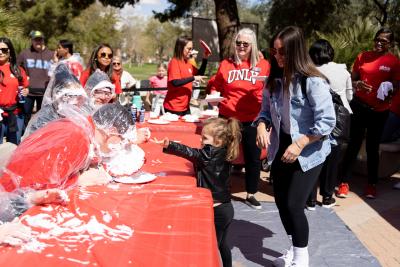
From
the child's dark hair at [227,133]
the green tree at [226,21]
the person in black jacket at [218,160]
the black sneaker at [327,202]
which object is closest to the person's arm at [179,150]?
the person in black jacket at [218,160]

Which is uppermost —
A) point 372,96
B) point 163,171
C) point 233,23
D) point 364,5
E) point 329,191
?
point 364,5

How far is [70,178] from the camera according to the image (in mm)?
2201

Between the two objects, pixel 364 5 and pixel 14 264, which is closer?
pixel 14 264

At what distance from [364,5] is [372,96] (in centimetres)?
2064

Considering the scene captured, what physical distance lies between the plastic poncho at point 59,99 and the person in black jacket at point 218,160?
593mm

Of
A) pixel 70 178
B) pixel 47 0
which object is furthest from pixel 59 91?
pixel 47 0

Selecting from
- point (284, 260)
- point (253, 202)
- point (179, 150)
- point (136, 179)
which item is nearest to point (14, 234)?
point (136, 179)

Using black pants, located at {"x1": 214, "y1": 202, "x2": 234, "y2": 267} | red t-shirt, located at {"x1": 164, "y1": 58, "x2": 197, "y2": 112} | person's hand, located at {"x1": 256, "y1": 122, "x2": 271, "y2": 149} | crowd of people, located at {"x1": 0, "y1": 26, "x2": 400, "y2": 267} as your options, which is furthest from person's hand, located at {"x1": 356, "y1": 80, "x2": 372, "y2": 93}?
black pants, located at {"x1": 214, "y1": 202, "x2": 234, "y2": 267}

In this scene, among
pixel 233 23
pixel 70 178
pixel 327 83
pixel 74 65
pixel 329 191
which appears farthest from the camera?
pixel 233 23

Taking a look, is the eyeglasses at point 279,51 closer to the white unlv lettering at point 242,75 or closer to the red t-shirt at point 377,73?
the white unlv lettering at point 242,75

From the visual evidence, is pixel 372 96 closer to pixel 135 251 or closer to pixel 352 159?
pixel 352 159

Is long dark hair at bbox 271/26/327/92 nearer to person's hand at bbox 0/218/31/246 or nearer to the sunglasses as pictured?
person's hand at bbox 0/218/31/246

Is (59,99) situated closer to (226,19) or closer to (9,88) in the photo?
(9,88)

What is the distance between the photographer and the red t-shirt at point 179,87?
184 inches
